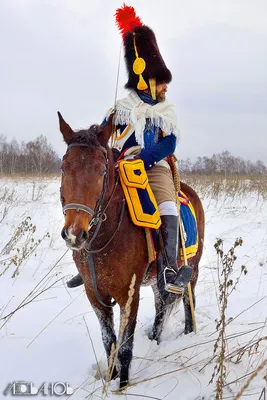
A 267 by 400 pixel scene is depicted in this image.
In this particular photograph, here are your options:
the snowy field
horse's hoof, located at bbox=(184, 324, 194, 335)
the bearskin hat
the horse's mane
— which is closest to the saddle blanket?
the horse's mane

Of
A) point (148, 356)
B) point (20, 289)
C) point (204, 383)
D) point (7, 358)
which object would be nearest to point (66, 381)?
point (7, 358)

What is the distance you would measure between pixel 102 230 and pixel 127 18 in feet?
7.92

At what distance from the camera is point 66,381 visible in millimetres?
2484

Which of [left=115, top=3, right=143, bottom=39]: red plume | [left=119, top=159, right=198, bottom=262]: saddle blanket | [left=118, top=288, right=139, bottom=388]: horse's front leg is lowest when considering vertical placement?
[left=118, top=288, right=139, bottom=388]: horse's front leg

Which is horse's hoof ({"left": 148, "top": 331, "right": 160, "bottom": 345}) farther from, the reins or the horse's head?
the horse's head

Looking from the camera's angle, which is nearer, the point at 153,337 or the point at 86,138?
the point at 86,138

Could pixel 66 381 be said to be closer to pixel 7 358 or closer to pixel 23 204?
pixel 7 358

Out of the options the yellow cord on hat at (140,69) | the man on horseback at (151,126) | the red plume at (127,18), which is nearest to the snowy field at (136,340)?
the man on horseback at (151,126)

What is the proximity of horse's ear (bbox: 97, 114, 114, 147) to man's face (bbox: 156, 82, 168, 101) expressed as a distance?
1282 mm

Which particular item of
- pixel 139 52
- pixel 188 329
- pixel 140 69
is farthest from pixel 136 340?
pixel 139 52

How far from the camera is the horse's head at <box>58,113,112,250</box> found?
6.00ft

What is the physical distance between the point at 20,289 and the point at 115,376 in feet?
6.55

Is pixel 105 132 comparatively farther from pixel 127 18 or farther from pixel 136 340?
pixel 136 340

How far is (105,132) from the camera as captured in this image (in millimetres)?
2254
